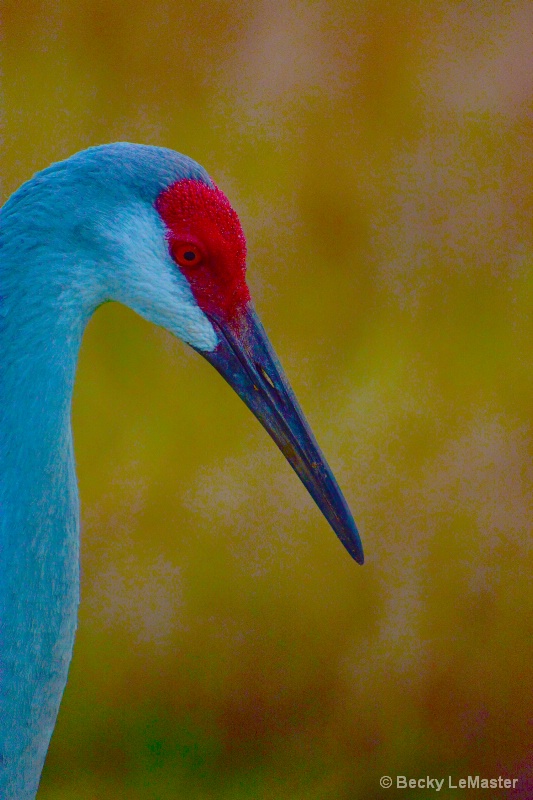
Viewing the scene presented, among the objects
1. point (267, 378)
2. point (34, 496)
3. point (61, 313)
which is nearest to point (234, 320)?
point (267, 378)

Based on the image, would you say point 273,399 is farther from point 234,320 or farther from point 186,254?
point 186,254

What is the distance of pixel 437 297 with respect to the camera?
2732 millimetres

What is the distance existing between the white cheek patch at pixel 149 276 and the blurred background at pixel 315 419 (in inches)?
56.4

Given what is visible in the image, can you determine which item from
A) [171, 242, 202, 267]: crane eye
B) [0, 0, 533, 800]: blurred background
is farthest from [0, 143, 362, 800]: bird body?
[0, 0, 533, 800]: blurred background

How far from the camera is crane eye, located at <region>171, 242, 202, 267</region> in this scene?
3.53 feet

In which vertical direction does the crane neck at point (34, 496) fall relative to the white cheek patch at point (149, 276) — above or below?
below

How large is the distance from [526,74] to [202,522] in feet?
5.25

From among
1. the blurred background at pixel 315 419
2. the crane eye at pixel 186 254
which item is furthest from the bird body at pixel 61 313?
the blurred background at pixel 315 419

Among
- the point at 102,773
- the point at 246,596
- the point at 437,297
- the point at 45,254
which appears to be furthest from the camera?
the point at 437,297

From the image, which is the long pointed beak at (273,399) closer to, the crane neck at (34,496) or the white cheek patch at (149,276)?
the white cheek patch at (149,276)

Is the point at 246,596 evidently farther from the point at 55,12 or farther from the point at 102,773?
the point at 55,12

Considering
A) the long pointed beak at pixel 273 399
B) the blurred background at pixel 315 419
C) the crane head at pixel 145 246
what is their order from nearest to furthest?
the crane head at pixel 145 246 < the long pointed beak at pixel 273 399 < the blurred background at pixel 315 419

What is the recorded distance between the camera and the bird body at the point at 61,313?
102 cm

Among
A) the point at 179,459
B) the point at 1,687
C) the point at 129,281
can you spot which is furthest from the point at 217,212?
the point at 179,459
